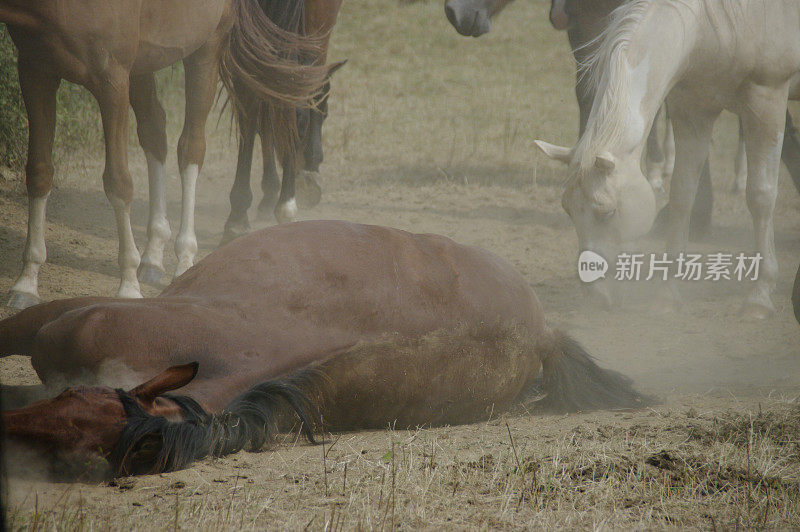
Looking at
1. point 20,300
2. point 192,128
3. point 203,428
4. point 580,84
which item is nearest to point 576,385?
point 203,428

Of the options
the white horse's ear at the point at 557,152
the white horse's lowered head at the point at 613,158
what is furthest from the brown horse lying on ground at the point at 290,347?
the white horse's ear at the point at 557,152

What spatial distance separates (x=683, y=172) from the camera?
480cm

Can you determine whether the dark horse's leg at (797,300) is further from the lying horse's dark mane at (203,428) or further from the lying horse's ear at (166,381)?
Answer: the lying horse's ear at (166,381)

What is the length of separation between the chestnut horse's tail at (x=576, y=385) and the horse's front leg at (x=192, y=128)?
240cm

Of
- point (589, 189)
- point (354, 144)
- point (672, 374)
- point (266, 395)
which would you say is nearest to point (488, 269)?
point (266, 395)

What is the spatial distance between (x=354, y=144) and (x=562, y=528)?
21.9ft

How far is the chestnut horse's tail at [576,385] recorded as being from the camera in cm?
277

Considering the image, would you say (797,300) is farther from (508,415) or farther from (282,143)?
(282,143)

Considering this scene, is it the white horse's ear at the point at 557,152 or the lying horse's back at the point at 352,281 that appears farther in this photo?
the white horse's ear at the point at 557,152

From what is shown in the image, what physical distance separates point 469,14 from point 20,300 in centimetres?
321

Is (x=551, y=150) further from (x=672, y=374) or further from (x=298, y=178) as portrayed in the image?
(x=298, y=178)

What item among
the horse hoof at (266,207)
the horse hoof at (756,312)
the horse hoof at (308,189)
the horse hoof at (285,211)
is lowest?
the horse hoof at (756,312)

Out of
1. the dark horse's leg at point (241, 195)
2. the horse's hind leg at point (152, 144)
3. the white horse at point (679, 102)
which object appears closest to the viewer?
the white horse at point (679, 102)

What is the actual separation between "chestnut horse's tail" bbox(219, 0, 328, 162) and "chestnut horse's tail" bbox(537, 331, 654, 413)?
2798 mm
